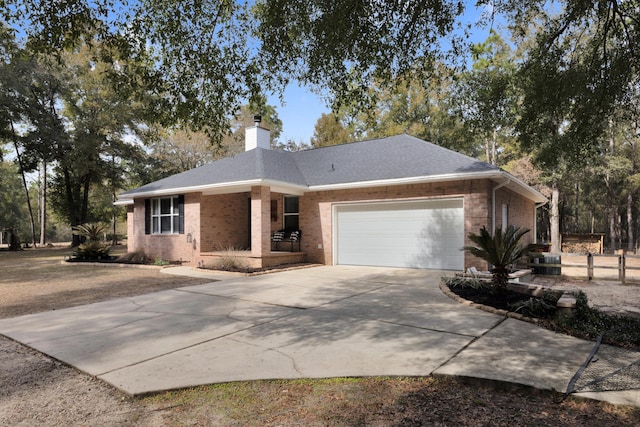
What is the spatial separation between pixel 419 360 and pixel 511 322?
8.09 ft

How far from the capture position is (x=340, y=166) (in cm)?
1518

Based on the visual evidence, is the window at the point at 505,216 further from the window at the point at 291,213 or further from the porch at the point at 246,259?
the window at the point at 291,213

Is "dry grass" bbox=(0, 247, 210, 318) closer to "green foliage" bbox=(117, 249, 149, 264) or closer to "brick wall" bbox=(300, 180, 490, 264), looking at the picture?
"green foliage" bbox=(117, 249, 149, 264)

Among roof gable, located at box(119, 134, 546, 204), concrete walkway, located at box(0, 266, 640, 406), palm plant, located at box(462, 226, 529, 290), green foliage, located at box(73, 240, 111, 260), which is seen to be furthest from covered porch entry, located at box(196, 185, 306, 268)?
palm plant, located at box(462, 226, 529, 290)

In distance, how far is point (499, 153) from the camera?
120 feet

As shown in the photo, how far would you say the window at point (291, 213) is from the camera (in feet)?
52.0

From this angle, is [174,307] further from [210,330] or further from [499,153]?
[499,153]

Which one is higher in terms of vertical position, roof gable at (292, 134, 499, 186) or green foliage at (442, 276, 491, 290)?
roof gable at (292, 134, 499, 186)

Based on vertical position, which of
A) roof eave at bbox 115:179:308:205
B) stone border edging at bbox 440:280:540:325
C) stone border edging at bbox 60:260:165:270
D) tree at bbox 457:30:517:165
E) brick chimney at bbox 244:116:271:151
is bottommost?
stone border edging at bbox 60:260:165:270

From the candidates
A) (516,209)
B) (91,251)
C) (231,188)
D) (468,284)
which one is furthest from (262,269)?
(516,209)

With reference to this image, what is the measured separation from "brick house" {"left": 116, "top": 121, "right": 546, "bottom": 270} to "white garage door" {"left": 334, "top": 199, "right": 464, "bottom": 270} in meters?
0.03

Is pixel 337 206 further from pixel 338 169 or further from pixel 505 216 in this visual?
pixel 505 216

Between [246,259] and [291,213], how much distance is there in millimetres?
3635

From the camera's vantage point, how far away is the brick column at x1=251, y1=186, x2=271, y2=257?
13.0 meters
